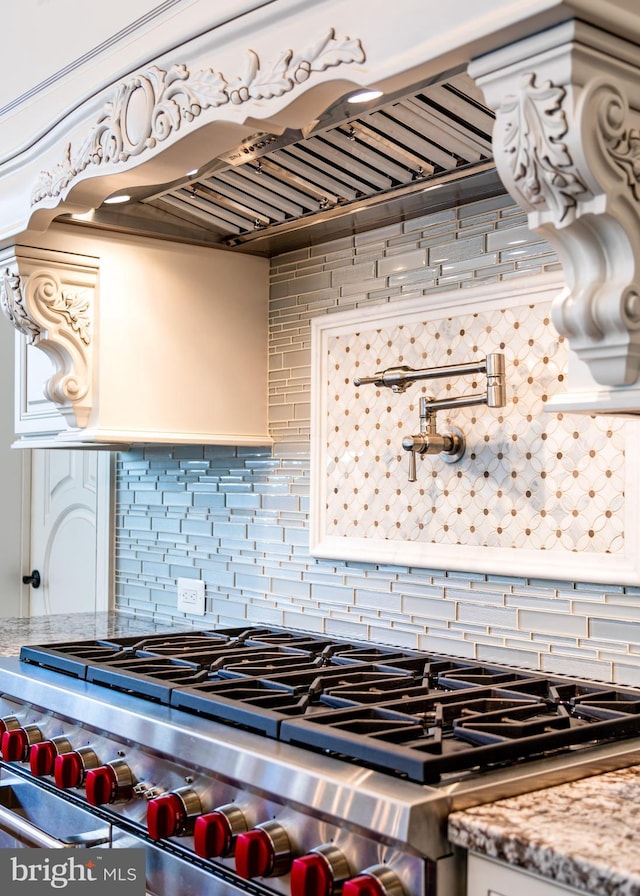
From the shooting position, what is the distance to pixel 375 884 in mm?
1157

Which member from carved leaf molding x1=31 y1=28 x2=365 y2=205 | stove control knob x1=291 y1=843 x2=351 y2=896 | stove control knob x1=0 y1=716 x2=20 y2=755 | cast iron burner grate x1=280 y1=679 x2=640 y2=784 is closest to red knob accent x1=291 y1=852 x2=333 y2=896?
stove control knob x1=291 y1=843 x2=351 y2=896

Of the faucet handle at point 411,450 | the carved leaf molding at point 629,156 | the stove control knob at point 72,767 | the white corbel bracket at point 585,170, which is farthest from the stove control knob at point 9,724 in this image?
the carved leaf molding at point 629,156

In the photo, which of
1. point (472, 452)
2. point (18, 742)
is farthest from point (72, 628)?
point (472, 452)

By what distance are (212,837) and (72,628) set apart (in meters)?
1.43

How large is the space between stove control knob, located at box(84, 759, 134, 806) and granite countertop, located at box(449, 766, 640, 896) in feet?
2.24

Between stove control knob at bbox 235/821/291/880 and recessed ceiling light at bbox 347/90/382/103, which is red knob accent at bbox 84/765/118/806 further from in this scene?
recessed ceiling light at bbox 347/90/382/103

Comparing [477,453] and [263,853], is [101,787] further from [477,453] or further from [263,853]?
[477,453]

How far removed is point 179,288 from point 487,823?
1663mm

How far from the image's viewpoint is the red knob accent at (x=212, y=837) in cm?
137

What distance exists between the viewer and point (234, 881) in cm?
140

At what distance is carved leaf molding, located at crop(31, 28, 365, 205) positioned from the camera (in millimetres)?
1473

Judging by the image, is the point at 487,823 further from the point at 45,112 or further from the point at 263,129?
the point at 45,112

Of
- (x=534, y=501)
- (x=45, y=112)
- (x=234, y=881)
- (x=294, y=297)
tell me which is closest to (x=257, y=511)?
(x=294, y=297)

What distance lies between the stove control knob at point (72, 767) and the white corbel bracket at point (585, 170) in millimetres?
1046
